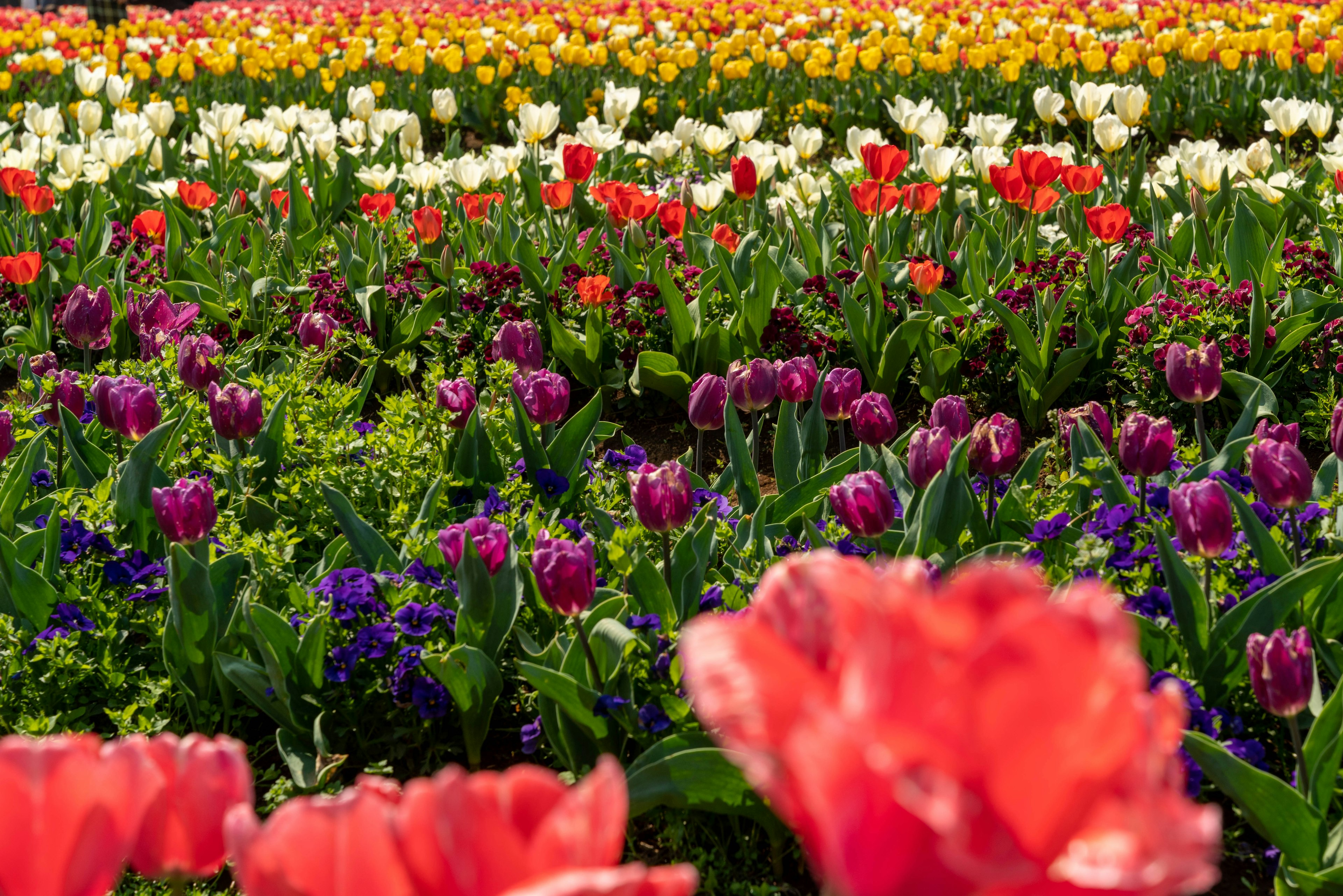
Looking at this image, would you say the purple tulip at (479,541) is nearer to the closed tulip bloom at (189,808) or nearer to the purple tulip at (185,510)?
the purple tulip at (185,510)

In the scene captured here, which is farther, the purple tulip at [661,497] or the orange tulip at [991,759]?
the purple tulip at [661,497]

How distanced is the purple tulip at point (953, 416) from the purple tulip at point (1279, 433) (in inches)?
21.1

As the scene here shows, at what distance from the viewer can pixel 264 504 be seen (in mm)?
2438

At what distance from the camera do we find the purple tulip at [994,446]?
222 centimetres

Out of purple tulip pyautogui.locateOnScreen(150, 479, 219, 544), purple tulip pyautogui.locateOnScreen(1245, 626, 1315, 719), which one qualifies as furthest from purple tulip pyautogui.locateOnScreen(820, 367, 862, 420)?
purple tulip pyautogui.locateOnScreen(150, 479, 219, 544)

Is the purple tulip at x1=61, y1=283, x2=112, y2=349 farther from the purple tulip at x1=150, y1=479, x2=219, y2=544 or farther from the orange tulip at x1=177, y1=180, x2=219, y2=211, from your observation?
the orange tulip at x1=177, y1=180, x2=219, y2=211

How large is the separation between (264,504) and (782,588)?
6.75 ft

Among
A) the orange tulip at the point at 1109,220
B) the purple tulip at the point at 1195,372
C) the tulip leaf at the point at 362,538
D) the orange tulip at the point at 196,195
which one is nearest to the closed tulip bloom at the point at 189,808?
the tulip leaf at the point at 362,538

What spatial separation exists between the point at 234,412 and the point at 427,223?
180cm

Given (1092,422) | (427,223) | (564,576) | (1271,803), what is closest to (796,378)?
(1092,422)

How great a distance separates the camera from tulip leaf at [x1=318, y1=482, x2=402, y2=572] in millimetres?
2305

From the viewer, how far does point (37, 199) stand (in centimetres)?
423

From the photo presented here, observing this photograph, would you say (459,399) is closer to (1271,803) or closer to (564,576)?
(564,576)

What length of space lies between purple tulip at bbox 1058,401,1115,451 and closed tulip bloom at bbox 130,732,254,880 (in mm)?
2063
